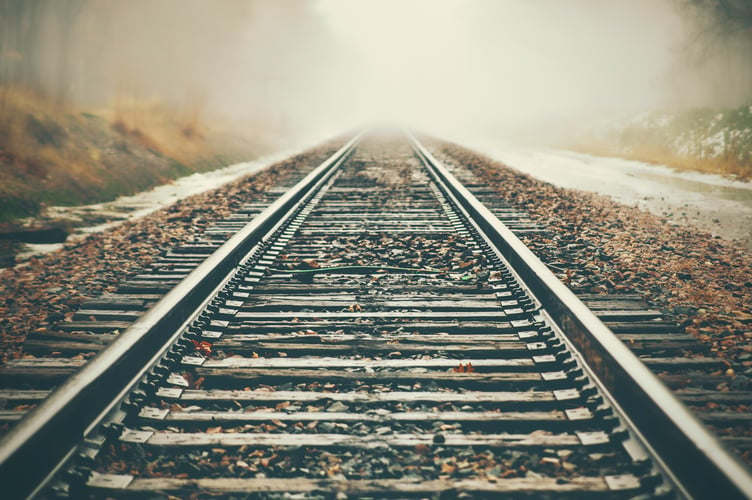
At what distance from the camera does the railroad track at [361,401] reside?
2012 mm

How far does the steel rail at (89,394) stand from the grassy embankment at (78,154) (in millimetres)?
5753

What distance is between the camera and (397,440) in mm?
2291

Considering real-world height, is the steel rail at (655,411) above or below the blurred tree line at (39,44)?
below

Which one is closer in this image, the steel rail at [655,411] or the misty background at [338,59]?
the steel rail at [655,411]

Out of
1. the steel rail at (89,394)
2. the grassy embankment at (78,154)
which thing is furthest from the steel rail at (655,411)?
the grassy embankment at (78,154)

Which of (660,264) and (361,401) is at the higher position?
(660,264)

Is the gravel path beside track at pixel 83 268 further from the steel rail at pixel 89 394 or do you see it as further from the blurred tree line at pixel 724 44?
the blurred tree line at pixel 724 44

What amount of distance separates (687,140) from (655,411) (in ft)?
62.4

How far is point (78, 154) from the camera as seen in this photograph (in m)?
11.6

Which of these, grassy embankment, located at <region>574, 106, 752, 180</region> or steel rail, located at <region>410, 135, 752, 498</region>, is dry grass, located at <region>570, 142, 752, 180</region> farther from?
steel rail, located at <region>410, 135, 752, 498</region>

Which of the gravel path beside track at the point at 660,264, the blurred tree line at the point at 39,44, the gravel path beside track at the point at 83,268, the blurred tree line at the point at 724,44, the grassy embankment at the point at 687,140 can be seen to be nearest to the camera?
the gravel path beside track at the point at 660,264

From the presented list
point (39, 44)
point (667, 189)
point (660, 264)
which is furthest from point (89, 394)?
point (39, 44)

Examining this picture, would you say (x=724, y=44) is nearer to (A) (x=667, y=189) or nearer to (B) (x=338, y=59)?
(A) (x=667, y=189)

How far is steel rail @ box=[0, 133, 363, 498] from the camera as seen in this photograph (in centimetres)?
190
